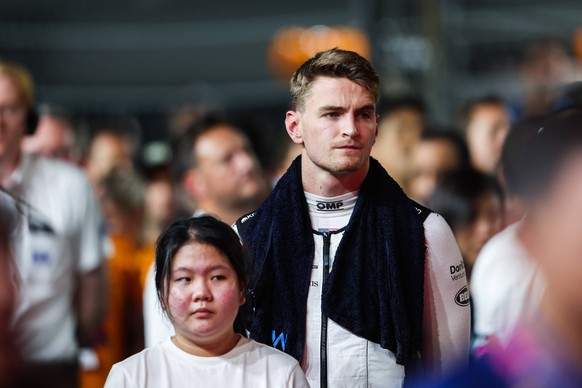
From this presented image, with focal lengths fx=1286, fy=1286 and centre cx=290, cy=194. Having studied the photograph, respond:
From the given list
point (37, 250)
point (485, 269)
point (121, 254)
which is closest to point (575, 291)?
point (485, 269)

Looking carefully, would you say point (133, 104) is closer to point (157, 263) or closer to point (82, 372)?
point (82, 372)

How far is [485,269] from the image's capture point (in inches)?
216

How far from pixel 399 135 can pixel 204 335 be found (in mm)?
5341

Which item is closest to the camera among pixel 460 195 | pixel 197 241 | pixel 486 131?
pixel 197 241

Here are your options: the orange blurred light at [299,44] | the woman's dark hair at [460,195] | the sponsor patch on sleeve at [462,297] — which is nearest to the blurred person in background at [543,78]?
the woman's dark hair at [460,195]

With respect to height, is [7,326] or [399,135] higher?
[399,135]

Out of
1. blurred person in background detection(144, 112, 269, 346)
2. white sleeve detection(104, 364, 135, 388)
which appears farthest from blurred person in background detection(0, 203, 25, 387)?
blurred person in background detection(144, 112, 269, 346)

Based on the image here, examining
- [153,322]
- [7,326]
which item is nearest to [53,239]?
[153,322]

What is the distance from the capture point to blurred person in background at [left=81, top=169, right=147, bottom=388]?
289 inches

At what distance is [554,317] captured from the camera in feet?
5.84

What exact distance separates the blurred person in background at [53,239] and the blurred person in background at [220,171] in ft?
1.45

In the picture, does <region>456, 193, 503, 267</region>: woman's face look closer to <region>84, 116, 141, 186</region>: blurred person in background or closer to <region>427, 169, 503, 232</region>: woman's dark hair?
<region>427, 169, 503, 232</region>: woman's dark hair

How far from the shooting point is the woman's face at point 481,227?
6.49 m

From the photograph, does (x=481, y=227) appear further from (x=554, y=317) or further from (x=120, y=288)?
(x=554, y=317)
